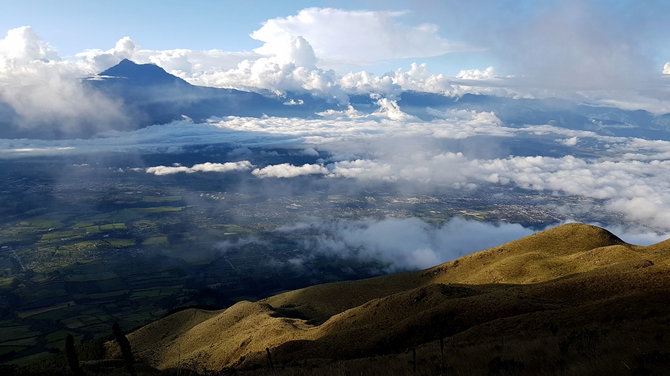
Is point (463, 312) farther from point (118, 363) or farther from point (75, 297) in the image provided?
point (75, 297)

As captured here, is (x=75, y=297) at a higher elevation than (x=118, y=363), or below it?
below

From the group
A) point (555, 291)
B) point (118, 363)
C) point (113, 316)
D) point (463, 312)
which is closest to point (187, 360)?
point (118, 363)

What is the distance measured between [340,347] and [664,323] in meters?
33.4

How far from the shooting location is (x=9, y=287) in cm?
19288

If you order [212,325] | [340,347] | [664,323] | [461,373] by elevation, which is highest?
[461,373]

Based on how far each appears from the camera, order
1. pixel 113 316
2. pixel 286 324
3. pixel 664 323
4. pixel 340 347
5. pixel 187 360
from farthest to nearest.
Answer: pixel 113 316, pixel 286 324, pixel 187 360, pixel 340 347, pixel 664 323

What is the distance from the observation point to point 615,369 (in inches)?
553

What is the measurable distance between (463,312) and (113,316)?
148589 millimetres

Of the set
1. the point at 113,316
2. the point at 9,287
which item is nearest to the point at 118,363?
the point at 113,316

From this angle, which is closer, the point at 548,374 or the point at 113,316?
the point at 548,374

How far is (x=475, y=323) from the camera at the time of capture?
4856cm

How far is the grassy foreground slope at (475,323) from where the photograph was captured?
2083cm

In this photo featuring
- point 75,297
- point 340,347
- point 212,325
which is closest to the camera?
point 340,347

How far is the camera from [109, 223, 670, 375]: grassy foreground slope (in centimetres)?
2083
